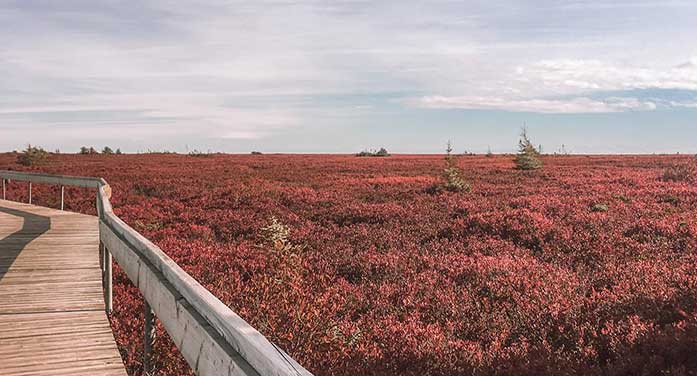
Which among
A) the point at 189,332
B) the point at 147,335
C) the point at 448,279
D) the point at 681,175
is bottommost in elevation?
the point at 448,279

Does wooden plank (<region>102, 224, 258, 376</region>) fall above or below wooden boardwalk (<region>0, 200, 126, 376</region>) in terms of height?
above

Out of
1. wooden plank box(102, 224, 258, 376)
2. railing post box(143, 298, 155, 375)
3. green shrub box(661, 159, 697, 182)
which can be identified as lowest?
railing post box(143, 298, 155, 375)

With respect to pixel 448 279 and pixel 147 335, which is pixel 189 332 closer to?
pixel 147 335

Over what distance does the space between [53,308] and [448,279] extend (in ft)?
19.7

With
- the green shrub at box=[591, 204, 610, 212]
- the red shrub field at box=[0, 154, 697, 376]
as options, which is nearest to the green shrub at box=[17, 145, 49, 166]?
the red shrub field at box=[0, 154, 697, 376]

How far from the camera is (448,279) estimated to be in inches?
356

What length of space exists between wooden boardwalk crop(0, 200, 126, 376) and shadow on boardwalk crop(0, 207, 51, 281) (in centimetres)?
2

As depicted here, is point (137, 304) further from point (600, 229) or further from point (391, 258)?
point (600, 229)

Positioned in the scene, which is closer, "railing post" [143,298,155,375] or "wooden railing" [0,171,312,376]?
"wooden railing" [0,171,312,376]

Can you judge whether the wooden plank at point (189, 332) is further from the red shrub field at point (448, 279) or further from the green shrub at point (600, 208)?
the green shrub at point (600, 208)

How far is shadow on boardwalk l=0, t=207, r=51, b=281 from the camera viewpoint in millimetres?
8215

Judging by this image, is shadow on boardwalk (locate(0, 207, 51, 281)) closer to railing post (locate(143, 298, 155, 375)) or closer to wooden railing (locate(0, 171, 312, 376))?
railing post (locate(143, 298, 155, 375))

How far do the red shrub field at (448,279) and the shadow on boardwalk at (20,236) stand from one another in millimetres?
1674

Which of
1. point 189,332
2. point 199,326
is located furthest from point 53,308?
point 199,326
